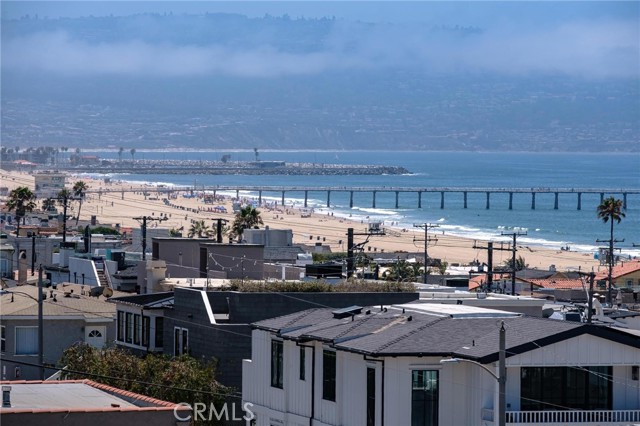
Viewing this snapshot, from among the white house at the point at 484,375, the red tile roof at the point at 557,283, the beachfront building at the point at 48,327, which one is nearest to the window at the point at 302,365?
the white house at the point at 484,375

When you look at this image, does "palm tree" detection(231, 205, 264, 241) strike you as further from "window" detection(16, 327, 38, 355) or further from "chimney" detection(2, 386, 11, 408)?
"chimney" detection(2, 386, 11, 408)

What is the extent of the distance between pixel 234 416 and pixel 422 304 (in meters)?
4.18

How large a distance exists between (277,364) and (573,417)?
19.6ft

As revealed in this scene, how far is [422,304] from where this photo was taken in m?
27.6

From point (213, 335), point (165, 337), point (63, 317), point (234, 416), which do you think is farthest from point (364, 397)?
point (63, 317)

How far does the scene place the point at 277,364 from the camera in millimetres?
26625

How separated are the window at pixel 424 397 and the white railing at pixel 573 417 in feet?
3.81

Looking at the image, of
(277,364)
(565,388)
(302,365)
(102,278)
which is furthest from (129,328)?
(102,278)

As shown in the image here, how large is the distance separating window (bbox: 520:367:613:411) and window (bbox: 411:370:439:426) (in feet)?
3.92

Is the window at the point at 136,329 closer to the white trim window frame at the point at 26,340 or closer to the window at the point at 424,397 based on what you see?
the white trim window frame at the point at 26,340

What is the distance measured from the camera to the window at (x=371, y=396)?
75.6ft

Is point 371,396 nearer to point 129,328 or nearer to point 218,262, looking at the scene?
point 129,328

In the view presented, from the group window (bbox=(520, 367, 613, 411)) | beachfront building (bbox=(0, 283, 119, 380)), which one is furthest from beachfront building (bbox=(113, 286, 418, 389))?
window (bbox=(520, 367, 613, 411))

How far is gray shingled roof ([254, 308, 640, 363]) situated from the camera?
22.3 metres
